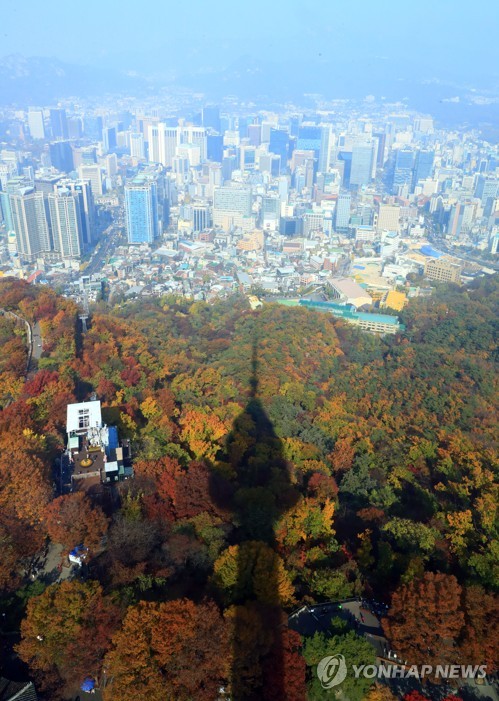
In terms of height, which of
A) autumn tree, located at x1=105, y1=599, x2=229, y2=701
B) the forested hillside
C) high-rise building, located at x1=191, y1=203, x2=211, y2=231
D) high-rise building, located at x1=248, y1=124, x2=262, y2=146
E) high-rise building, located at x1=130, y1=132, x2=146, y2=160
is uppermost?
autumn tree, located at x1=105, y1=599, x2=229, y2=701

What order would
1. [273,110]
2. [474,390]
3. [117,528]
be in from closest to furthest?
[117,528], [474,390], [273,110]

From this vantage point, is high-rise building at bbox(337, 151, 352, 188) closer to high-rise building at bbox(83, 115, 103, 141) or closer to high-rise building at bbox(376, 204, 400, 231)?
high-rise building at bbox(376, 204, 400, 231)

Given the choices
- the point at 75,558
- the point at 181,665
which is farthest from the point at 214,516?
the point at 181,665

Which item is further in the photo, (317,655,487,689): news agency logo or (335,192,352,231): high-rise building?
(335,192,352,231): high-rise building

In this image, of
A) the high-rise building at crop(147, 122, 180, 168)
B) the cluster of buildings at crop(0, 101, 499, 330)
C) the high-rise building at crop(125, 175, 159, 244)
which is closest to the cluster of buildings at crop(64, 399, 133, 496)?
the cluster of buildings at crop(0, 101, 499, 330)

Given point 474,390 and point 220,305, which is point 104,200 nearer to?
point 220,305

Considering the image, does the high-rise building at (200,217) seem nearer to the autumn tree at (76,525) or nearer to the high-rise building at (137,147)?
the high-rise building at (137,147)

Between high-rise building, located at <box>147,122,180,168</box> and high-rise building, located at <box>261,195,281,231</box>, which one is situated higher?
high-rise building, located at <box>147,122,180,168</box>
